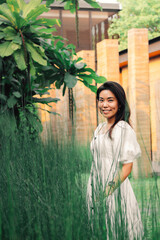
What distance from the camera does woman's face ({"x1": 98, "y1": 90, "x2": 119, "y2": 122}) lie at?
6.32 feet

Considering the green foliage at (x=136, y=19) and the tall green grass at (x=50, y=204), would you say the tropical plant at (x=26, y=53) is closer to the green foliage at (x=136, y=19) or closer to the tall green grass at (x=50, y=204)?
the tall green grass at (x=50, y=204)

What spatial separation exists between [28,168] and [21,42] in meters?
1.26

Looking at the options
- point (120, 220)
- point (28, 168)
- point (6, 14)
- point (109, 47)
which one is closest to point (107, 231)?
point (120, 220)

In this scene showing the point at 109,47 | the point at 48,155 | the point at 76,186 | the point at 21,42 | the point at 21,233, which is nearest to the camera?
the point at 21,233

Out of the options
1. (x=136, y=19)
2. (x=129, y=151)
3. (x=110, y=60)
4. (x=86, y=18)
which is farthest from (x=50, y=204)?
(x=136, y=19)

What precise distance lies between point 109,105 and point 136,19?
63.1ft

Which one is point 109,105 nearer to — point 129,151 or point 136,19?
point 129,151

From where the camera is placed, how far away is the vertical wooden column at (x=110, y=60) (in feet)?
19.1

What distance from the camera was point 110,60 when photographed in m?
5.89

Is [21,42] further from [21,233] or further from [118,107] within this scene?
[21,233]

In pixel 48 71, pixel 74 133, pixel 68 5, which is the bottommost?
pixel 74 133

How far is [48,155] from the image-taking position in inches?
60.2

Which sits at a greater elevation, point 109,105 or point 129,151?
point 109,105

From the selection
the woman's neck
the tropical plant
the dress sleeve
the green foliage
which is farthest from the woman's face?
the green foliage
